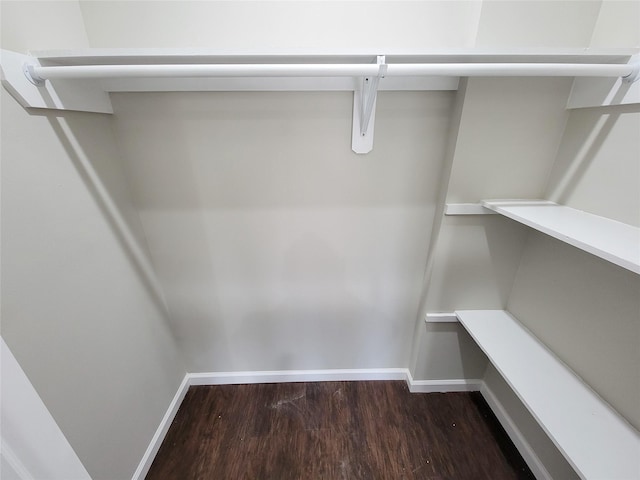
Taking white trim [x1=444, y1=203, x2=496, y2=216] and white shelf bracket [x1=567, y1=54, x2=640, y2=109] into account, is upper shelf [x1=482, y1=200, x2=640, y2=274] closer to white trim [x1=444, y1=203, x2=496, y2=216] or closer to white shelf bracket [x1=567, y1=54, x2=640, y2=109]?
white trim [x1=444, y1=203, x2=496, y2=216]

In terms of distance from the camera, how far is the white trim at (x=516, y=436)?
3.69ft

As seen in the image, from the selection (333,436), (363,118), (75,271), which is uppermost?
(363,118)

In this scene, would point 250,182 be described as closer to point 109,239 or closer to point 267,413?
point 109,239

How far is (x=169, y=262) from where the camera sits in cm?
130

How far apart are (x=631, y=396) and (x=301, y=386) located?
1384 millimetres

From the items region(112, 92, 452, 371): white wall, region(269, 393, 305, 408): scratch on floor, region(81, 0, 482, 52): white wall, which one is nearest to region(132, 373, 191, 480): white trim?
region(112, 92, 452, 371): white wall

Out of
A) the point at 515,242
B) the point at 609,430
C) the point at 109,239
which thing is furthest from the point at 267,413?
the point at 515,242

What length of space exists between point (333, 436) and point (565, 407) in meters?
0.98

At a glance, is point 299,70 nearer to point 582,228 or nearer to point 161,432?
point 582,228

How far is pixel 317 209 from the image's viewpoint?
1.21 metres

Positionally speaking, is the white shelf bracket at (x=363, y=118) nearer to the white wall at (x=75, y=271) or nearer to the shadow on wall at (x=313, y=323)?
the shadow on wall at (x=313, y=323)

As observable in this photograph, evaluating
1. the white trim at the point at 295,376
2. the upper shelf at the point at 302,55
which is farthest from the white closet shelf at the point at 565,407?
the upper shelf at the point at 302,55

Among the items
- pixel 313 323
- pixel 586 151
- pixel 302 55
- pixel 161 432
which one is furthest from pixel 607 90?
pixel 161 432

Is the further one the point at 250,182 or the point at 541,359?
the point at 250,182
